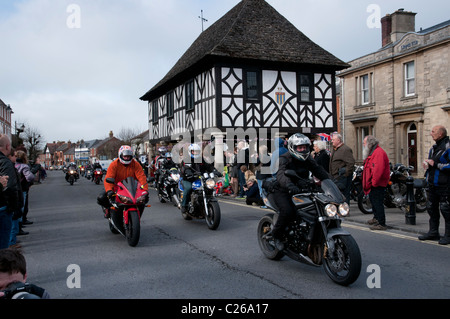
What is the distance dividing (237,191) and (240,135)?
6.28 meters

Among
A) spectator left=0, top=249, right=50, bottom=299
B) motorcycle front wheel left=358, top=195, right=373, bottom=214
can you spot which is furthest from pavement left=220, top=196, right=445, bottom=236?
spectator left=0, top=249, right=50, bottom=299

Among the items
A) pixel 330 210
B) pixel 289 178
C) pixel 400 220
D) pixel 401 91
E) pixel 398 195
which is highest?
pixel 401 91

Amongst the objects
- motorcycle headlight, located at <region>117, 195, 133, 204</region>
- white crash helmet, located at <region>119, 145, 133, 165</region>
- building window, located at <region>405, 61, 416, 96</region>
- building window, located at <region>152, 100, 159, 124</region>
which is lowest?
motorcycle headlight, located at <region>117, 195, 133, 204</region>

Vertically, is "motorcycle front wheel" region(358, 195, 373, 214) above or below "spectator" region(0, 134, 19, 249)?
below

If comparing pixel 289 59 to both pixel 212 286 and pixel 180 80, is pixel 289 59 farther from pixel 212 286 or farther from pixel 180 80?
pixel 212 286

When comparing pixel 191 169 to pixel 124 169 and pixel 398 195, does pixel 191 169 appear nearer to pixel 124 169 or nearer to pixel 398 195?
pixel 124 169

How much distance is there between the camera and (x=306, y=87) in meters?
23.5

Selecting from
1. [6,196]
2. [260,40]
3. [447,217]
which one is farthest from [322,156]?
[260,40]

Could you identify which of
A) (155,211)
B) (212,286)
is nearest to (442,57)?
(155,211)

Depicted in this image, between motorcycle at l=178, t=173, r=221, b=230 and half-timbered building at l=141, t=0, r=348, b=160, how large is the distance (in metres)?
12.0

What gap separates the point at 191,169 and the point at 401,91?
70.7ft

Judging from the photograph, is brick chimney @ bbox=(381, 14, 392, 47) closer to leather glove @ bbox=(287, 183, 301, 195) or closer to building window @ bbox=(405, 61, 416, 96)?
building window @ bbox=(405, 61, 416, 96)

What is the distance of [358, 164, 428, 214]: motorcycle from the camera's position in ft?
35.3
